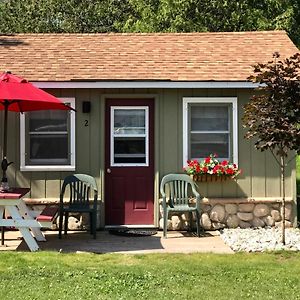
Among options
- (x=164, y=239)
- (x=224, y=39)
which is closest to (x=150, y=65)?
(x=224, y=39)

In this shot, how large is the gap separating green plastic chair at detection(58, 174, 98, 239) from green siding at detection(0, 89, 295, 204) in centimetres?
22

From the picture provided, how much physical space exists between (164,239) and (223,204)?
55.4 inches

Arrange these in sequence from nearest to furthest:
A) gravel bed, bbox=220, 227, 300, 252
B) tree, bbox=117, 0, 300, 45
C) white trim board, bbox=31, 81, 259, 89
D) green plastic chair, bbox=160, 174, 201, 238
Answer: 1. gravel bed, bbox=220, 227, 300, 252
2. white trim board, bbox=31, 81, 259, 89
3. green plastic chair, bbox=160, 174, 201, 238
4. tree, bbox=117, 0, 300, 45

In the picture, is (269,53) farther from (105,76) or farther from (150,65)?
(105,76)

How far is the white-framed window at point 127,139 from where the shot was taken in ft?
30.2

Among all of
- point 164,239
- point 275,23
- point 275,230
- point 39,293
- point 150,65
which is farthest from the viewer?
point 275,23

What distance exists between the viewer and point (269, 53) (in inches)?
397

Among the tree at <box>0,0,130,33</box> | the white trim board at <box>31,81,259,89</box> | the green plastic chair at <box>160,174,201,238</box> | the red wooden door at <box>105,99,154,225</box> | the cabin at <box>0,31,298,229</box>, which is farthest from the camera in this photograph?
the tree at <box>0,0,130,33</box>

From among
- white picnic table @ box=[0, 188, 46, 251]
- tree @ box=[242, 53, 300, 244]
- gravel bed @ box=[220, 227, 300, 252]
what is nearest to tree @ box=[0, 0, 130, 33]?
gravel bed @ box=[220, 227, 300, 252]

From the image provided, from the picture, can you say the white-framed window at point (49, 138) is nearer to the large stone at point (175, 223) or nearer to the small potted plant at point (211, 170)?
the large stone at point (175, 223)

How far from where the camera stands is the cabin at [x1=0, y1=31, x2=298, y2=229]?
905 centimetres

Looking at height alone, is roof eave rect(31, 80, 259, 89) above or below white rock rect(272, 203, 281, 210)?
above

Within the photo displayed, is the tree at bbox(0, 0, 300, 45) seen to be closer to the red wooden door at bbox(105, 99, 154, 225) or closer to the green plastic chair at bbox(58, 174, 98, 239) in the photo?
the red wooden door at bbox(105, 99, 154, 225)

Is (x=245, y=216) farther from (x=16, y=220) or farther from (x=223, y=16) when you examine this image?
(x=223, y=16)
